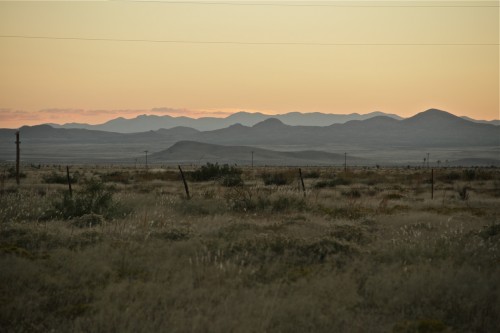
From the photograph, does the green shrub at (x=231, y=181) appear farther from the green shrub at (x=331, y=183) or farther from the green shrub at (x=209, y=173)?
the green shrub at (x=209, y=173)

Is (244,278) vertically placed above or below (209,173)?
below

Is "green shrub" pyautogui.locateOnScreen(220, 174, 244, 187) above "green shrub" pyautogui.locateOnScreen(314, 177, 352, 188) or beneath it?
above

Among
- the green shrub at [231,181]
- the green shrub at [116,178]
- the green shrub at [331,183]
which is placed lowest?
the green shrub at [116,178]

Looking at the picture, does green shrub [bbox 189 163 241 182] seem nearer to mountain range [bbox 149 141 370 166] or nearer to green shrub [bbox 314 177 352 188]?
green shrub [bbox 314 177 352 188]

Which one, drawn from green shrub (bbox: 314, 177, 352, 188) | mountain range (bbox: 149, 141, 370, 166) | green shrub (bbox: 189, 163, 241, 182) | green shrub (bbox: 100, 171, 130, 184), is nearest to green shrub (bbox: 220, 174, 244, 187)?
green shrub (bbox: 314, 177, 352, 188)

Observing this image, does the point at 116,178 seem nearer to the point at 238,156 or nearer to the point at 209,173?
the point at 209,173

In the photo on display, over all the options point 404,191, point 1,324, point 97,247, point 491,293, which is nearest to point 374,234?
point 491,293

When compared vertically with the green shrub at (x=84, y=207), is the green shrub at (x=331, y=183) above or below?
below

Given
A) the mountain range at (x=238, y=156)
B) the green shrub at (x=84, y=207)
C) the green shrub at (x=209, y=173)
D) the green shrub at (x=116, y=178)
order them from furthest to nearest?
the mountain range at (x=238, y=156)
the green shrub at (x=209, y=173)
the green shrub at (x=116, y=178)
the green shrub at (x=84, y=207)

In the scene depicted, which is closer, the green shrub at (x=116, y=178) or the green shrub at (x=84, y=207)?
the green shrub at (x=84, y=207)

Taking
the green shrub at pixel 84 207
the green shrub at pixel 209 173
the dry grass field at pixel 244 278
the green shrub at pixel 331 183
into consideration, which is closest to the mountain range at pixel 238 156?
the green shrub at pixel 209 173

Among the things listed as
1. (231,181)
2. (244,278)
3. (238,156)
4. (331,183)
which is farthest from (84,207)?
(238,156)

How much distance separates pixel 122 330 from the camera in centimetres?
596

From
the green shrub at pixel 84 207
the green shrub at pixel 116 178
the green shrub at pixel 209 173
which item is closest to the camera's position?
the green shrub at pixel 84 207
